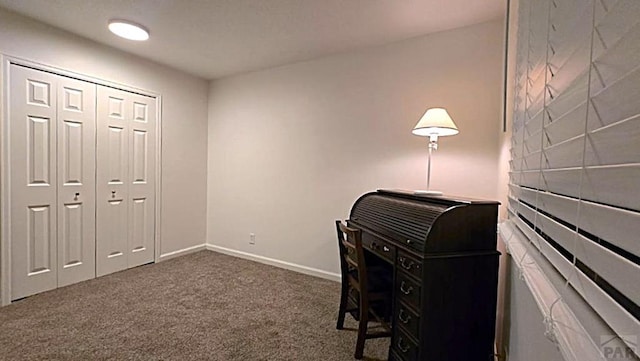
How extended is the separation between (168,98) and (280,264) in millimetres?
2523

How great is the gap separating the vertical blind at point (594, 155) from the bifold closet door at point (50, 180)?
3.75m

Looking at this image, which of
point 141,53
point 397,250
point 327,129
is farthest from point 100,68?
point 397,250

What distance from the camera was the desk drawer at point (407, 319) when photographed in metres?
1.71

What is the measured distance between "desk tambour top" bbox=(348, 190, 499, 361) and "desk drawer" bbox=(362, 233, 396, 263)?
111 millimetres

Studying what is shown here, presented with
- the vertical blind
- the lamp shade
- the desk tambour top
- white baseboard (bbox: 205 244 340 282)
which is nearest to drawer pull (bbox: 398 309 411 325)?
the desk tambour top

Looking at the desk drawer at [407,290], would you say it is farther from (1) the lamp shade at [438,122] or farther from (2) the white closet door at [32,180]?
(2) the white closet door at [32,180]

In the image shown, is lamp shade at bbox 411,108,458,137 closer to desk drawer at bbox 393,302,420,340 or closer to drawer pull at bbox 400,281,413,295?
drawer pull at bbox 400,281,413,295

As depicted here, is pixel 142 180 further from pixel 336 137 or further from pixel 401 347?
pixel 401 347

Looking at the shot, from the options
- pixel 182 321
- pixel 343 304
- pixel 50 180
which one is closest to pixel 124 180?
pixel 50 180

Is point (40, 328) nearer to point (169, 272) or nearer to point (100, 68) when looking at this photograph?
point (169, 272)

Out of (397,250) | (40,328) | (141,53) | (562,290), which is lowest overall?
(40,328)

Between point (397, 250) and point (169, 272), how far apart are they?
9.33ft

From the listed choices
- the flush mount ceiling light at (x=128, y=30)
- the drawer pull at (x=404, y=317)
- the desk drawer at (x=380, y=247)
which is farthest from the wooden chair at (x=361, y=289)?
the flush mount ceiling light at (x=128, y=30)

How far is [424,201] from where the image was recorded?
201cm
